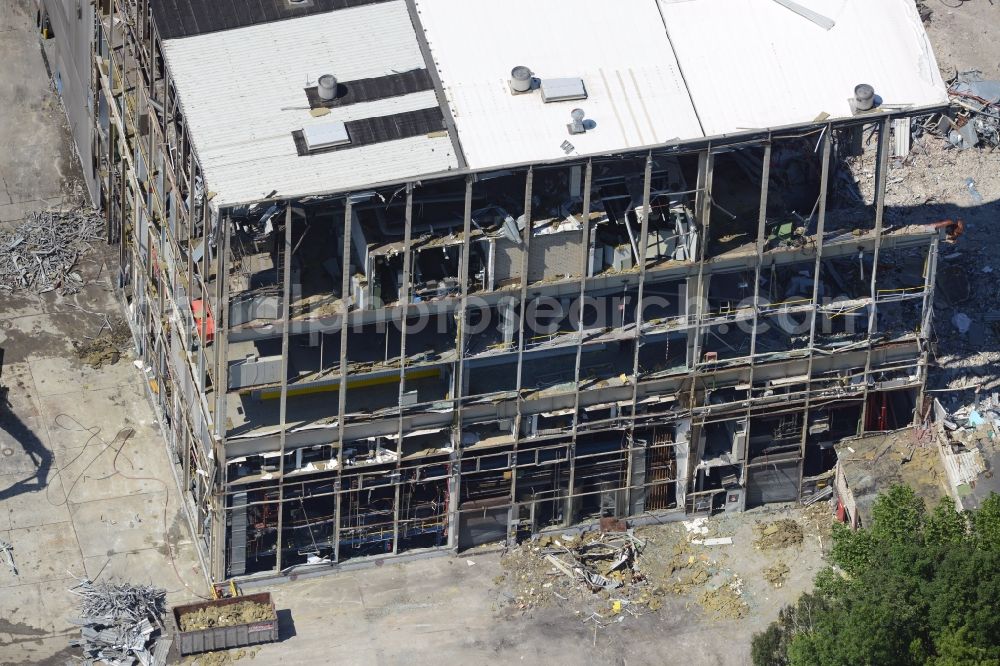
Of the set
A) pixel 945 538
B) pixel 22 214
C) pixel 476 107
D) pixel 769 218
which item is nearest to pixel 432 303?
pixel 476 107

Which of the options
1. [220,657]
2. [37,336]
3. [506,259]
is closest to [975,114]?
[506,259]

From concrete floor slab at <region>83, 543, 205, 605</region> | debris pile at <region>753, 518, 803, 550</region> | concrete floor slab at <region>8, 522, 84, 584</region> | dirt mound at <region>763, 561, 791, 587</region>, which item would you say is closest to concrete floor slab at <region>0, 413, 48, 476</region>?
concrete floor slab at <region>8, 522, 84, 584</region>

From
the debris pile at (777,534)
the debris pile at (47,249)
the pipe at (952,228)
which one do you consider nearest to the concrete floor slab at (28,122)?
the debris pile at (47,249)

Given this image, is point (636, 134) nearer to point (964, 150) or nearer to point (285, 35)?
point (285, 35)

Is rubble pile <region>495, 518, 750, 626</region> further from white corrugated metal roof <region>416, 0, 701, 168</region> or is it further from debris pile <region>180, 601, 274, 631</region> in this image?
white corrugated metal roof <region>416, 0, 701, 168</region>

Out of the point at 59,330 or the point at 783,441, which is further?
the point at 59,330
